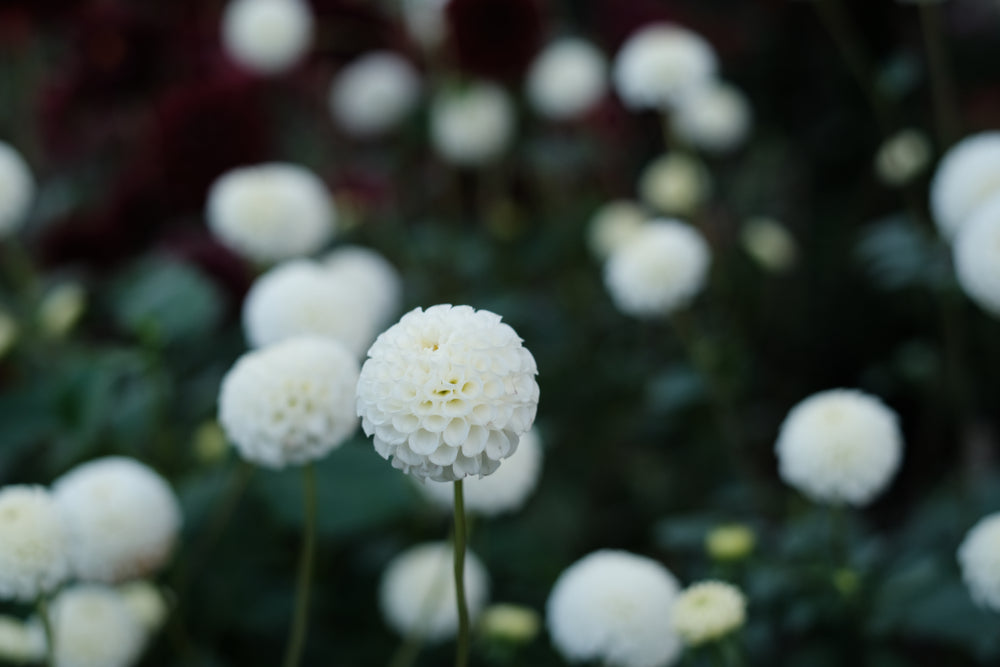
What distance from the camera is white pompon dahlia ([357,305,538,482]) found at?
68cm

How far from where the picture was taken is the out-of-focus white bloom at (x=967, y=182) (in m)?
1.19

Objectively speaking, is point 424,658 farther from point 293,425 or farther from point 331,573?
point 293,425

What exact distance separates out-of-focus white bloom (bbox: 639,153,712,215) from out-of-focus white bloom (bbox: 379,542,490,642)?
930 millimetres

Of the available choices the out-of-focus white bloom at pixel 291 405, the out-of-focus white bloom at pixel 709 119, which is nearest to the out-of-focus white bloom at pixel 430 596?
the out-of-focus white bloom at pixel 291 405

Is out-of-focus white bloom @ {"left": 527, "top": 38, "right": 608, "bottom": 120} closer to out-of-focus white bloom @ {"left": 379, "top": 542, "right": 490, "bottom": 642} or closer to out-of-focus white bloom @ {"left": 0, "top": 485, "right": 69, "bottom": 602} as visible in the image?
out-of-focus white bloom @ {"left": 379, "top": 542, "right": 490, "bottom": 642}

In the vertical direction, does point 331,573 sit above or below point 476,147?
below

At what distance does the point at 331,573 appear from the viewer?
1579 mm

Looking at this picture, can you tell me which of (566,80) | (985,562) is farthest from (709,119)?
(985,562)

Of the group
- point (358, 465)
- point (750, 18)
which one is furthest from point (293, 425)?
point (750, 18)

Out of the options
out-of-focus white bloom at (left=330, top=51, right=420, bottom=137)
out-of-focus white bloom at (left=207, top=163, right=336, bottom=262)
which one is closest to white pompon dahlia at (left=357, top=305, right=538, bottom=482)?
out-of-focus white bloom at (left=207, top=163, right=336, bottom=262)

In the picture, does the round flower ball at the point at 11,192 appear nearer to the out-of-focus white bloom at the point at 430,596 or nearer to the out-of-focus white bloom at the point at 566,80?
the out-of-focus white bloom at the point at 430,596

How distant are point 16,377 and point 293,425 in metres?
0.92

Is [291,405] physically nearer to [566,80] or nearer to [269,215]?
[269,215]

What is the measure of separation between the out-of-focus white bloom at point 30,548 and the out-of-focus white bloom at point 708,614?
565 mm
